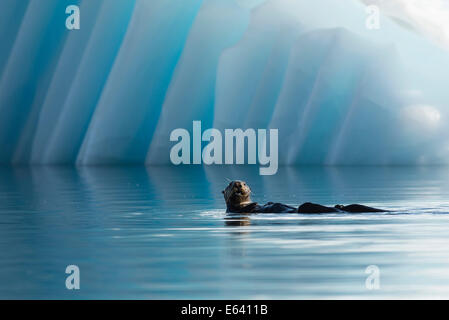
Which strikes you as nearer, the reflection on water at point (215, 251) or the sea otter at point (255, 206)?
the reflection on water at point (215, 251)

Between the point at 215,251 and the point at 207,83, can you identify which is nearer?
the point at 215,251

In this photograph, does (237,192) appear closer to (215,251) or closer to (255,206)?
(255,206)

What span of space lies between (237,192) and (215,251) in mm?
3855

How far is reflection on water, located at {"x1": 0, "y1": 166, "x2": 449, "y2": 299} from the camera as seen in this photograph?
292 inches

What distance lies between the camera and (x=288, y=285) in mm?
7539

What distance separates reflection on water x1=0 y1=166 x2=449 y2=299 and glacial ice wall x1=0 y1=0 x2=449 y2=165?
27231mm

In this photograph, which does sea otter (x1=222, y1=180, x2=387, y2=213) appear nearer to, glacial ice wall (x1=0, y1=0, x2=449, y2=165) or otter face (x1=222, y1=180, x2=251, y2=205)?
otter face (x1=222, y1=180, x2=251, y2=205)

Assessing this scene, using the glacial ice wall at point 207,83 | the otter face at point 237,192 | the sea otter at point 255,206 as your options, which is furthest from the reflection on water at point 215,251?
the glacial ice wall at point 207,83

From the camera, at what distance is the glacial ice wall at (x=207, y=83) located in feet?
145

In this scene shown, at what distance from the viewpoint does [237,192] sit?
13.6 metres

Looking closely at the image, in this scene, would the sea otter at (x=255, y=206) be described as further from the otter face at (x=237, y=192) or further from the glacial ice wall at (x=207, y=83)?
the glacial ice wall at (x=207, y=83)

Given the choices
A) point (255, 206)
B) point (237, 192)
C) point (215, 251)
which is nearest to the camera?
point (215, 251)

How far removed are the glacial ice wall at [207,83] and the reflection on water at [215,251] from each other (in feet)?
89.3

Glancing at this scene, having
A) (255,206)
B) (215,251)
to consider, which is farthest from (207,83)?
(215,251)
